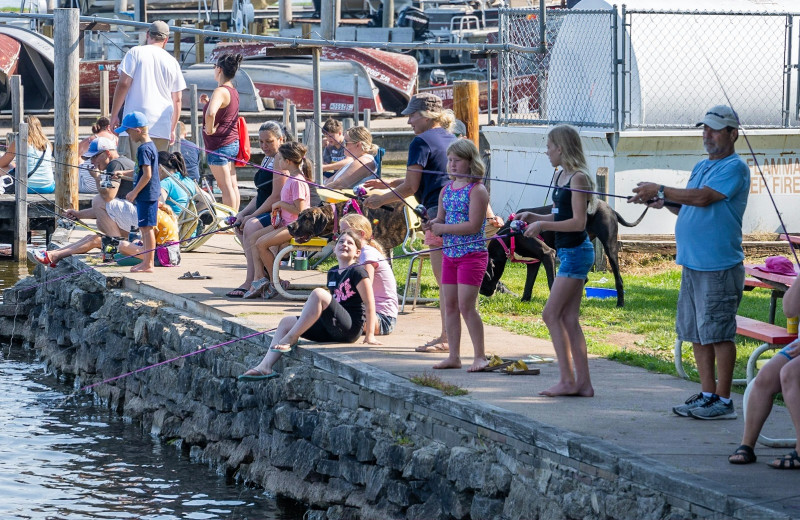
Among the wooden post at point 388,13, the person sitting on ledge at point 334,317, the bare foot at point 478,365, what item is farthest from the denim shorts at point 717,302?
the wooden post at point 388,13

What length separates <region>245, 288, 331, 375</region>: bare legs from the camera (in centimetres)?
818

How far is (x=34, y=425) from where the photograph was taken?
33.2ft

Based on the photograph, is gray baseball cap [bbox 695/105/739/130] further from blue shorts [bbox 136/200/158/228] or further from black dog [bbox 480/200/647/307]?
blue shorts [bbox 136/200/158/228]

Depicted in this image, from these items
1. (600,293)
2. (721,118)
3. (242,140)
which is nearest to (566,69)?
(242,140)

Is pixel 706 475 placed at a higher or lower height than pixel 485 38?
lower

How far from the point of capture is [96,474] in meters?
8.77

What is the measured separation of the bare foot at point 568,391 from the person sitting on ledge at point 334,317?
187cm

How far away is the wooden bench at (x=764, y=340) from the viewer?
574 centimetres

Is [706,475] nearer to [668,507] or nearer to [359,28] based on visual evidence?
[668,507]

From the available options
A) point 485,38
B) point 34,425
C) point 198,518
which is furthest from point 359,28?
point 198,518

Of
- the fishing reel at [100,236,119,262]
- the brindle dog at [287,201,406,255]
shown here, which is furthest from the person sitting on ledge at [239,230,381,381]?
the fishing reel at [100,236,119,262]

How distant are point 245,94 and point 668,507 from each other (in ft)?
76.6

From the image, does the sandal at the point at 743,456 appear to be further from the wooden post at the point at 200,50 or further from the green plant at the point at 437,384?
the wooden post at the point at 200,50

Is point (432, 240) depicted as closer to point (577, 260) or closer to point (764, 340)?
point (577, 260)
